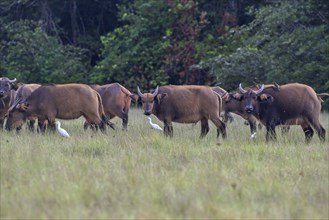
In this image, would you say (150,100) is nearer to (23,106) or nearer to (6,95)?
(23,106)

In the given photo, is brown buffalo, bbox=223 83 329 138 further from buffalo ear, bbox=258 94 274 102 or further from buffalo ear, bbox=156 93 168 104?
buffalo ear, bbox=156 93 168 104

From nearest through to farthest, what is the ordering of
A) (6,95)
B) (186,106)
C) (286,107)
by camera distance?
(286,107)
(186,106)
(6,95)

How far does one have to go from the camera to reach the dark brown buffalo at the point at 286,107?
15977 mm

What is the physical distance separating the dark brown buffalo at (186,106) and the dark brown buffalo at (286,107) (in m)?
0.96

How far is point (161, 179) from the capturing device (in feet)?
33.9

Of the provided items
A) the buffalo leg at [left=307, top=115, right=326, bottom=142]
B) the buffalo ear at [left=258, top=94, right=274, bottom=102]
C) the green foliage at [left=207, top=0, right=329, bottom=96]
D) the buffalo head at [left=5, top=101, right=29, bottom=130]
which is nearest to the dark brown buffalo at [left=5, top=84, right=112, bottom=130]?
the buffalo head at [left=5, top=101, right=29, bottom=130]

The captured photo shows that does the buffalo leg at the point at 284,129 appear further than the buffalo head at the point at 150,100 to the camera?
No

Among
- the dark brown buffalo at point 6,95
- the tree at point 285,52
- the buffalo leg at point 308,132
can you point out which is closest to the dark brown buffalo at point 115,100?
the dark brown buffalo at point 6,95

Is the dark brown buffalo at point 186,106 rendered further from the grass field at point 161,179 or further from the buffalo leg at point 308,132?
the grass field at point 161,179

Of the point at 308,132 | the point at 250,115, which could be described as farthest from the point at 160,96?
the point at 308,132

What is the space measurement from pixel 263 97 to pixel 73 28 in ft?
79.9

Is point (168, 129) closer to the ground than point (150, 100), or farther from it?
closer to the ground

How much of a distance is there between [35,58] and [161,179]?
26529 mm

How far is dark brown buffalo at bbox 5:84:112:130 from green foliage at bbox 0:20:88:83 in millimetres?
18184
